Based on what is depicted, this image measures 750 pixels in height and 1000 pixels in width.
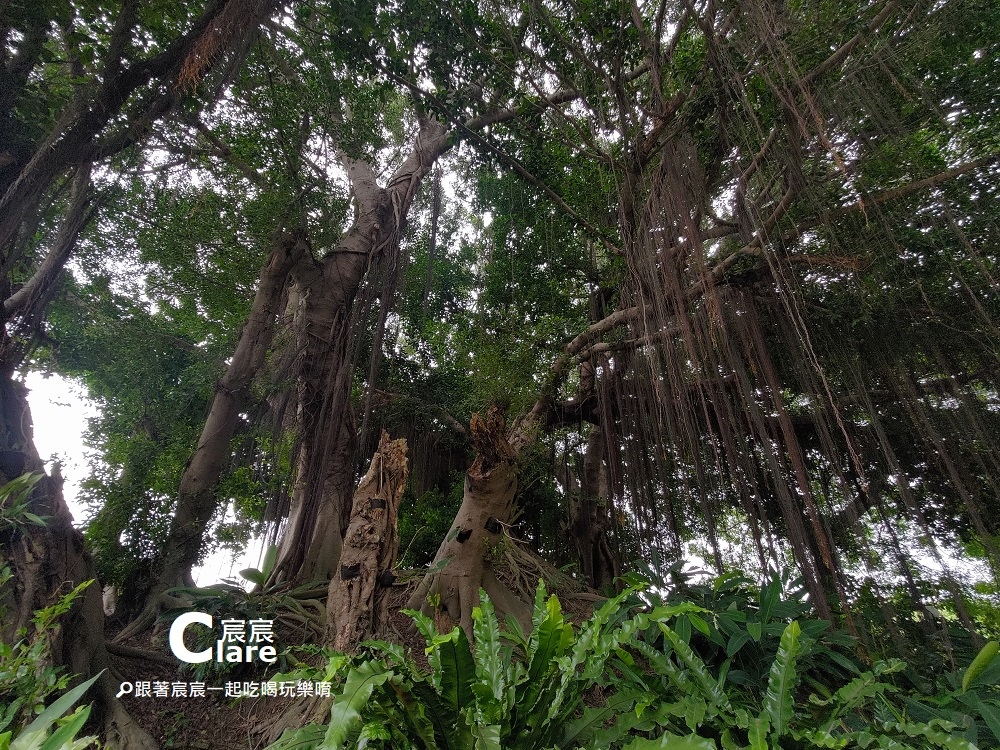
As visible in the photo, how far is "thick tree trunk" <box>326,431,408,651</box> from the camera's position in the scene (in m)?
2.07

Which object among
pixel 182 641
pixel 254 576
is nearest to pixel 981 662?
pixel 182 641

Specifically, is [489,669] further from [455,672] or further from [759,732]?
[759,732]

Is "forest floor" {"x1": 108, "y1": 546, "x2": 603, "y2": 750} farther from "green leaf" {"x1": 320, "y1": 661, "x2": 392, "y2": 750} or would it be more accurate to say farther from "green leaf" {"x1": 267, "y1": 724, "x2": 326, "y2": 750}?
"green leaf" {"x1": 320, "y1": 661, "x2": 392, "y2": 750}

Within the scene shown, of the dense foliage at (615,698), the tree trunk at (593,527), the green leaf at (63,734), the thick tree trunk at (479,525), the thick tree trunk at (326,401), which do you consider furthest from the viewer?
the tree trunk at (593,527)

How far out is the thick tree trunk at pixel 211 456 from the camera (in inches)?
115

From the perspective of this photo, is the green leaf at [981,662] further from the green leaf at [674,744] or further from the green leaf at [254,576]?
the green leaf at [254,576]

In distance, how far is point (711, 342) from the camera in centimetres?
267

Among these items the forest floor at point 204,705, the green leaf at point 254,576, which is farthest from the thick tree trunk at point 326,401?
the forest floor at point 204,705

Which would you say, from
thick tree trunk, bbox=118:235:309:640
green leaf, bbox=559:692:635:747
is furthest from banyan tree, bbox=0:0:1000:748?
green leaf, bbox=559:692:635:747

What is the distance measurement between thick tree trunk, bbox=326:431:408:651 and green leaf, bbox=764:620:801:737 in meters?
1.56

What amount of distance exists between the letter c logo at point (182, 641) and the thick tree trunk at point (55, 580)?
28cm

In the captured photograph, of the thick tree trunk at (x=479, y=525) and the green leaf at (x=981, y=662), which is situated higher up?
the thick tree trunk at (x=479, y=525)

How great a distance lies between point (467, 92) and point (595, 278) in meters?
2.22

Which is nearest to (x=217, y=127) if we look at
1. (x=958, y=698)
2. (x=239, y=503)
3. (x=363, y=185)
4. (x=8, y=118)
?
(x=363, y=185)
